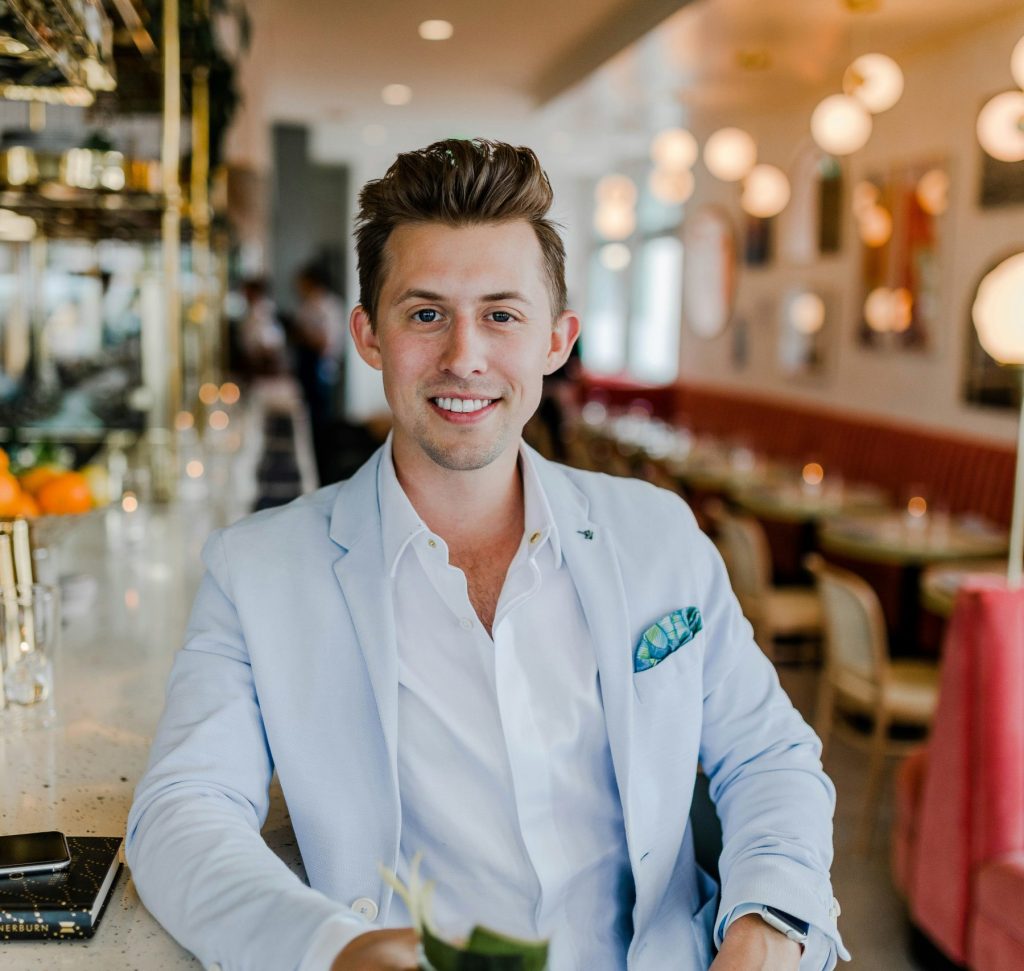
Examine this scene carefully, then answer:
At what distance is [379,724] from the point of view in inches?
51.4

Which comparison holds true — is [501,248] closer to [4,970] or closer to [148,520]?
[4,970]

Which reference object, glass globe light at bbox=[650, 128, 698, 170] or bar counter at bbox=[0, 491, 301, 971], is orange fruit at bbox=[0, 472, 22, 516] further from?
glass globe light at bbox=[650, 128, 698, 170]

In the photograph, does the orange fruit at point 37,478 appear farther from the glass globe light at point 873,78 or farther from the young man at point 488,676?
the glass globe light at point 873,78

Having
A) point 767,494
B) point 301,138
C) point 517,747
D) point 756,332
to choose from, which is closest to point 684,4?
point 767,494

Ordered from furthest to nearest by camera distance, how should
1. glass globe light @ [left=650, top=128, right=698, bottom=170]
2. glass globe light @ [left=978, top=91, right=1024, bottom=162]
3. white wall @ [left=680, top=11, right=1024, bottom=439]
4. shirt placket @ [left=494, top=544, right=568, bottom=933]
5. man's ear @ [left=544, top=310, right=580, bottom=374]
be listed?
glass globe light @ [left=650, top=128, right=698, bottom=170] → white wall @ [left=680, top=11, right=1024, bottom=439] → glass globe light @ [left=978, top=91, right=1024, bottom=162] → man's ear @ [left=544, top=310, right=580, bottom=374] → shirt placket @ [left=494, top=544, right=568, bottom=933]

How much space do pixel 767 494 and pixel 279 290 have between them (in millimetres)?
9983

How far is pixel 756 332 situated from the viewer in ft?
33.0

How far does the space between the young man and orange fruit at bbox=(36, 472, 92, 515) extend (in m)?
0.80

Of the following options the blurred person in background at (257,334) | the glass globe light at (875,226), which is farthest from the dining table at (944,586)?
the blurred person in background at (257,334)

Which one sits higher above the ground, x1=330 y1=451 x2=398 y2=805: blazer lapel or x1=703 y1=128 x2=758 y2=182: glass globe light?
x1=703 y1=128 x2=758 y2=182: glass globe light

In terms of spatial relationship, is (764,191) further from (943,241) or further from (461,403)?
(461,403)

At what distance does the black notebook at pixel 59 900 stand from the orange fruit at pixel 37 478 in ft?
3.93

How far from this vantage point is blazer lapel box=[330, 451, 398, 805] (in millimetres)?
1300

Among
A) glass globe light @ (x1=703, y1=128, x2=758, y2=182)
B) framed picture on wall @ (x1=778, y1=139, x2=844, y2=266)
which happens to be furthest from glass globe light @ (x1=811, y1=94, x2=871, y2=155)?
framed picture on wall @ (x1=778, y1=139, x2=844, y2=266)
